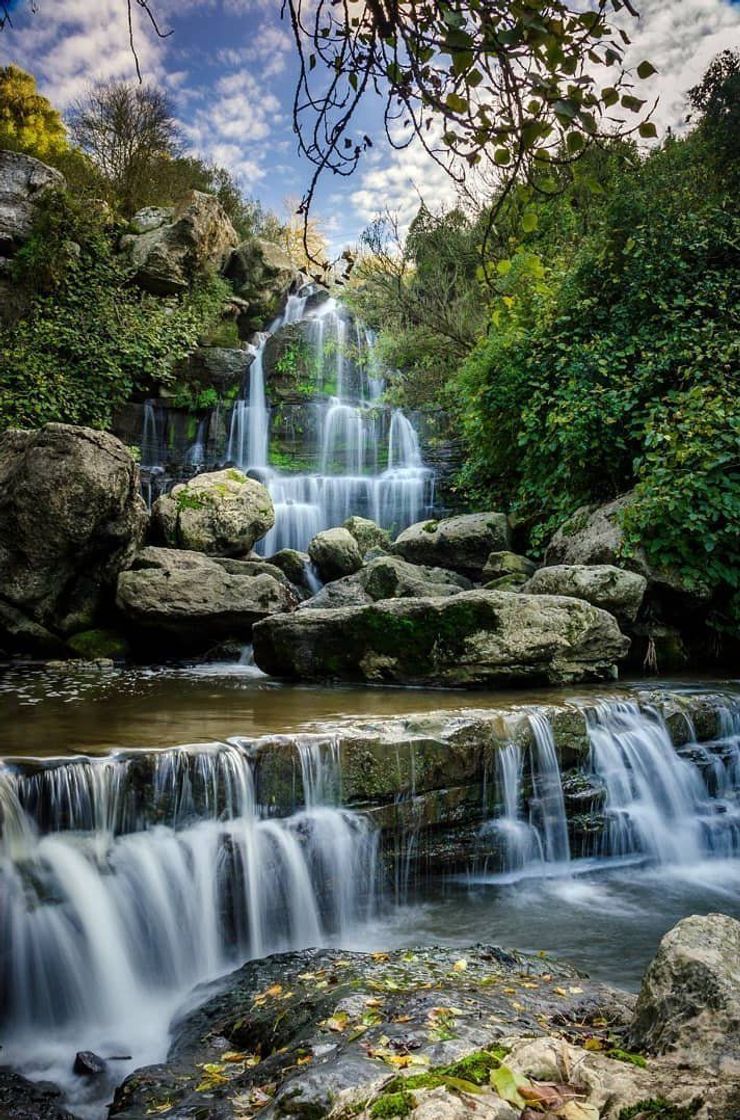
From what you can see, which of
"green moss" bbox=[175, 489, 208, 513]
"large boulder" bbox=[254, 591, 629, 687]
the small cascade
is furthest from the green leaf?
"green moss" bbox=[175, 489, 208, 513]

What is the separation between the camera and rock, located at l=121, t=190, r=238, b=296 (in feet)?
63.2

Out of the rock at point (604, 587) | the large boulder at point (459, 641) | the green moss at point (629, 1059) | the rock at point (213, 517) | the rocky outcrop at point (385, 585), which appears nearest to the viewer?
the green moss at point (629, 1059)

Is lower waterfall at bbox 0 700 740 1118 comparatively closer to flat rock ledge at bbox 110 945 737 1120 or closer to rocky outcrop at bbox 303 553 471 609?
flat rock ledge at bbox 110 945 737 1120

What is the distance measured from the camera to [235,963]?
13.9 feet

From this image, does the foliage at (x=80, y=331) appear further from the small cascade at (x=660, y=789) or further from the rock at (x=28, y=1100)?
the rock at (x=28, y=1100)

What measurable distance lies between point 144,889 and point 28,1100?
4.55 feet

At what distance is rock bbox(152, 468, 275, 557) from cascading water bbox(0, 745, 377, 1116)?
733 cm

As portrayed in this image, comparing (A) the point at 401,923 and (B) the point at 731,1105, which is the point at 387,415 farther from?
(B) the point at 731,1105

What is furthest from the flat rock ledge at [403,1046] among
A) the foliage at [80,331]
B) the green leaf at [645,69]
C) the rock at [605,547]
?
the foliage at [80,331]

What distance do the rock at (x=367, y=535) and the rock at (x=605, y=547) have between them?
3798 millimetres

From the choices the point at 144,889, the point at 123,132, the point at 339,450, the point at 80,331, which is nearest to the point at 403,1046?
the point at 144,889

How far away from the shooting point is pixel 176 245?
1975 centimetres

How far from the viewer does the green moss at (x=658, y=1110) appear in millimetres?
1276

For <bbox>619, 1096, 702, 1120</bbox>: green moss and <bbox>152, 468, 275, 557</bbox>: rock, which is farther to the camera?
<bbox>152, 468, 275, 557</bbox>: rock
